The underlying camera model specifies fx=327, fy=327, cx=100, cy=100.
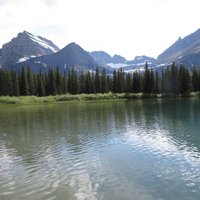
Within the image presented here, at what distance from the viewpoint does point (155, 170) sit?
21219 mm

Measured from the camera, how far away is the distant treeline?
468ft

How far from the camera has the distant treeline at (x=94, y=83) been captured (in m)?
143

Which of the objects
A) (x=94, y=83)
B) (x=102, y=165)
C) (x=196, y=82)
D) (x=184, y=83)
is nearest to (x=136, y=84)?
(x=184, y=83)

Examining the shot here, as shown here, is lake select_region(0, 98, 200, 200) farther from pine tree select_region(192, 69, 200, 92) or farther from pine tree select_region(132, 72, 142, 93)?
pine tree select_region(192, 69, 200, 92)

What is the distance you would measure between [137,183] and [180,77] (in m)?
137

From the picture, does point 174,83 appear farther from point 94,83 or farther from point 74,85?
point 74,85

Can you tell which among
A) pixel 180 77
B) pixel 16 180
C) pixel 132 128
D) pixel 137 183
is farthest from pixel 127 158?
pixel 180 77

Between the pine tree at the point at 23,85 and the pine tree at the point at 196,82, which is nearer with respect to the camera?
the pine tree at the point at 23,85

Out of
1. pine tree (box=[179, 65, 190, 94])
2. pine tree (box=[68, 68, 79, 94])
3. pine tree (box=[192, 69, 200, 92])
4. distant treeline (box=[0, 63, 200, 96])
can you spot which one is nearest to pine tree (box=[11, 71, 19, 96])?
distant treeline (box=[0, 63, 200, 96])

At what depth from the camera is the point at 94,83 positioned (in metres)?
166

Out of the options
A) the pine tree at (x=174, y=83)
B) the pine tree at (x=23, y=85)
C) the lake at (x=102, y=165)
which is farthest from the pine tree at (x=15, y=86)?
the lake at (x=102, y=165)

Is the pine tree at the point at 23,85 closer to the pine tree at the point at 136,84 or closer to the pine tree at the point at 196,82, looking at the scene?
the pine tree at the point at 136,84

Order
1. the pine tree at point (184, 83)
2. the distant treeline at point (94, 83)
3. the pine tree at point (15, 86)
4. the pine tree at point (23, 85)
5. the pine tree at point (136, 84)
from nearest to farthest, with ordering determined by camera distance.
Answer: the pine tree at point (15, 86) → the distant treeline at point (94, 83) → the pine tree at point (23, 85) → the pine tree at point (184, 83) → the pine tree at point (136, 84)

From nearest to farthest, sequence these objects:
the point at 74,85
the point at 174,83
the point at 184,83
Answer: the point at 184,83 < the point at 174,83 < the point at 74,85
